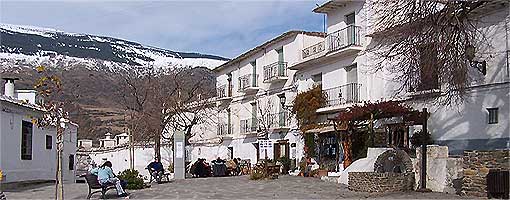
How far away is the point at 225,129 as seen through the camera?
1758 inches

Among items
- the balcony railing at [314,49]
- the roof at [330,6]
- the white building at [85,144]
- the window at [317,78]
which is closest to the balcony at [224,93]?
the balcony railing at [314,49]

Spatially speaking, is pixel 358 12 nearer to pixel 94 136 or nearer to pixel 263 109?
pixel 263 109

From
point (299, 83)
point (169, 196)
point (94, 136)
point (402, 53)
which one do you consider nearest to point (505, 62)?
point (402, 53)

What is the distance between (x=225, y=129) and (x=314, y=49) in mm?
13984

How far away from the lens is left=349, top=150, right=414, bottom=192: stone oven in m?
18.8

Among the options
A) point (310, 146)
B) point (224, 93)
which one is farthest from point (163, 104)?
point (310, 146)

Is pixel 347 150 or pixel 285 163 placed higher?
pixel 347 150

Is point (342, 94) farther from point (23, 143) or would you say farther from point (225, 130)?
point (225, 130)

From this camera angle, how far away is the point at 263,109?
38562mm

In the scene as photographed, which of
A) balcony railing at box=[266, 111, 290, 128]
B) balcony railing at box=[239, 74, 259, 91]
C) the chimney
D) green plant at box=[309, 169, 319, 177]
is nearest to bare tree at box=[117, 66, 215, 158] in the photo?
balcony railing at box=[239, 74, 259, 91]

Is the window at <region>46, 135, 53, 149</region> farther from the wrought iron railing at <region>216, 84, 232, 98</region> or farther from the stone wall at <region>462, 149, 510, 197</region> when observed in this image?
the stone wall at <region>462, 149, 510, 197</region>

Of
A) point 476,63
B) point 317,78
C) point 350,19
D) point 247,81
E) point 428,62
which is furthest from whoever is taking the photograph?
point 247,81

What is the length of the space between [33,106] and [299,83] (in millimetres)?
13367

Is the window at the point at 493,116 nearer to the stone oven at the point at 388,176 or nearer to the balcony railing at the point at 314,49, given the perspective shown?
the stone oven at the point at 388,176
